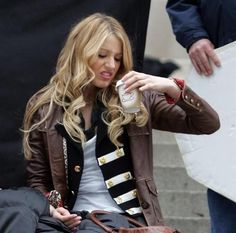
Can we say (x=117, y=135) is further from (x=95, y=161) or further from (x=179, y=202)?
(x=179, y=202)

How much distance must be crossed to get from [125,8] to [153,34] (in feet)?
12.2

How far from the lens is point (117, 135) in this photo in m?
3.66

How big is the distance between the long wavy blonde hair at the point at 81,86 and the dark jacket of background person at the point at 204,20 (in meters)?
0.48

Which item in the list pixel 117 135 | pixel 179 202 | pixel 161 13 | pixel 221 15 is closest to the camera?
pixel 117 135

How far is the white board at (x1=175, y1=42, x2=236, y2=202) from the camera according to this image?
402cm

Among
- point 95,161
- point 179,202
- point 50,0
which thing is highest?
point 50,0

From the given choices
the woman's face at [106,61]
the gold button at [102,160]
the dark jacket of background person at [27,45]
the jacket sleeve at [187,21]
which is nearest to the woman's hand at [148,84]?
Answer: the woman's face at [106,61]

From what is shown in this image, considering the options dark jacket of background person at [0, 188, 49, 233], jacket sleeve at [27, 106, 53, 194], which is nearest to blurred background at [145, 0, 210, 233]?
jacket sleeve at [27, 106, 53, 194]

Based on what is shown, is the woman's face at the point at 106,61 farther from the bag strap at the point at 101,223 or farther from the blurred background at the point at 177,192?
the blurred background at the point at 177,192

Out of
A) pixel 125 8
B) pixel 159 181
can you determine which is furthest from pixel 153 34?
pixel 125 8

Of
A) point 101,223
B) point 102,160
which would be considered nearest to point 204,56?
point 102,160

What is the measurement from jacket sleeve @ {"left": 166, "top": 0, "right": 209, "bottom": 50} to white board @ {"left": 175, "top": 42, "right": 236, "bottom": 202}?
0.48 feet

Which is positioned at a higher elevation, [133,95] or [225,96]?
[133,95]

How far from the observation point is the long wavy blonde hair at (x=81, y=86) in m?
3.65
